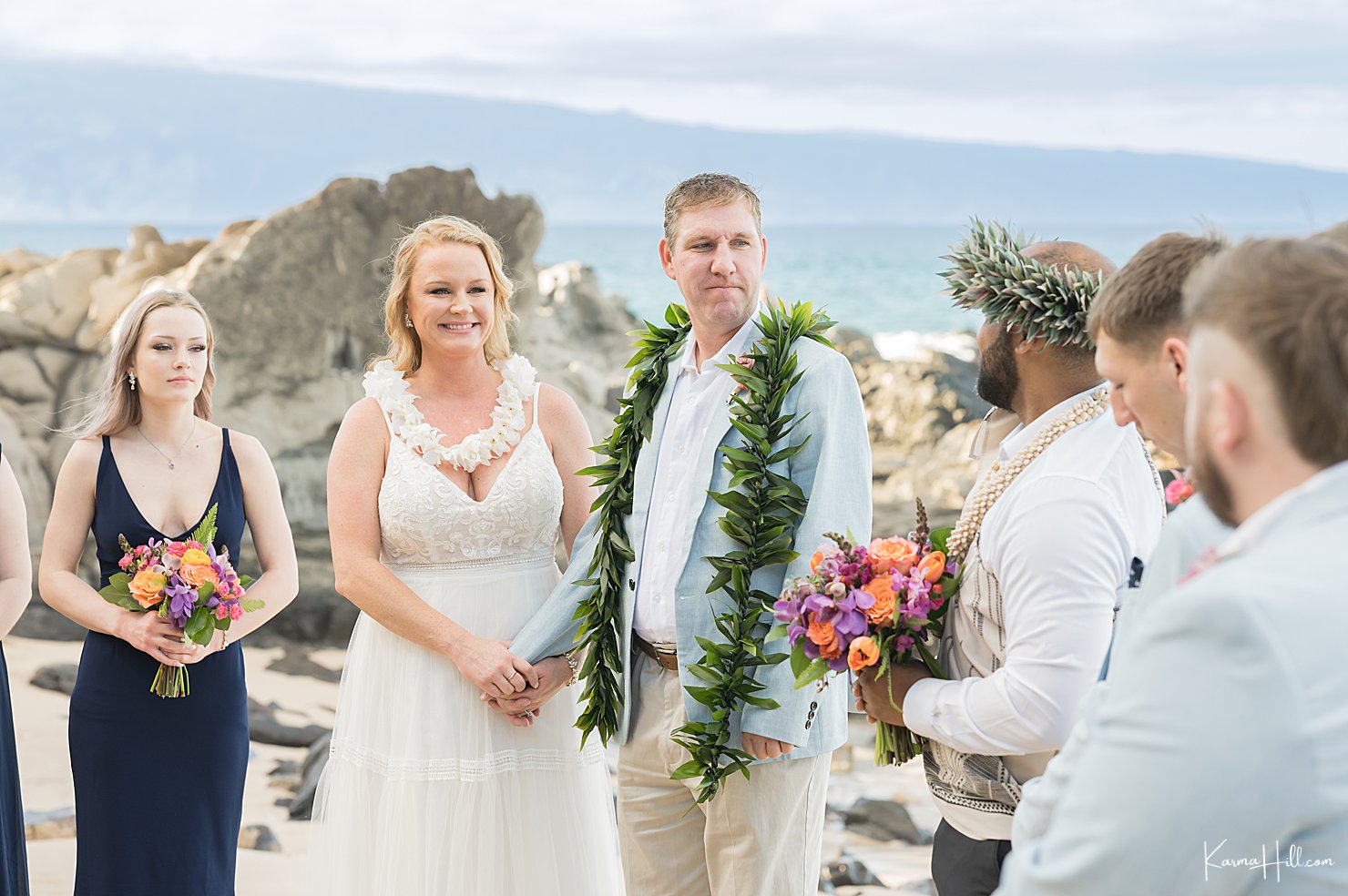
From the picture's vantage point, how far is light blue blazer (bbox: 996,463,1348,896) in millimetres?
1379

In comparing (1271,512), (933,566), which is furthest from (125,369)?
(1271,512)

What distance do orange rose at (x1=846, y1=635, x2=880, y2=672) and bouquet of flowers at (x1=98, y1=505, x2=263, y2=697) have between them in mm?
2164

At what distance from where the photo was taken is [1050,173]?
7044 centimetres

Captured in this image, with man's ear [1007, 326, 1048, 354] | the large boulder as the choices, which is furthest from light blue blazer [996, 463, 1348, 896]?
the large boulder

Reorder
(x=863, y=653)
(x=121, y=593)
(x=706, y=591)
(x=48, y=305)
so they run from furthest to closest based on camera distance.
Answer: (x=48, y=305)
(x=121, y=593)
(x=706, y=591)
(x=863, y=653)

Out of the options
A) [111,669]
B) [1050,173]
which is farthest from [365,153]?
[111,669]

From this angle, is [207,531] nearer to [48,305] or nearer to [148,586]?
[148,586]

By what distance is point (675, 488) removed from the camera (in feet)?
11.9

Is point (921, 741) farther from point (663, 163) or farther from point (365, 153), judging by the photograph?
point (365, 153)

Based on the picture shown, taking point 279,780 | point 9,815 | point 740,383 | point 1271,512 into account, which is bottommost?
point 279,780

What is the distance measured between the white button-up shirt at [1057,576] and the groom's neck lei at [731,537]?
73 centimetres

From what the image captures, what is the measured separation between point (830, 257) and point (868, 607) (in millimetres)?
59939

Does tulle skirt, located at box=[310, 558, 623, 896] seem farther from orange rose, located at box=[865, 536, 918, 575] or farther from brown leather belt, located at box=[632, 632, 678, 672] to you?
orange rose, located at box=[865, 536, 918, 575]

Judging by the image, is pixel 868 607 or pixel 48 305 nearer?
pixel 868 607
